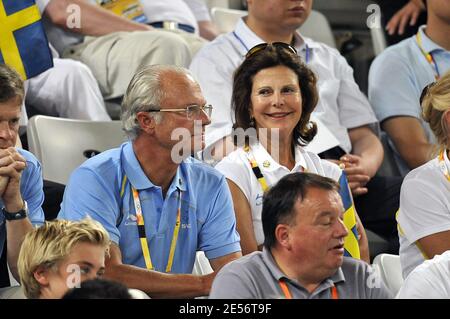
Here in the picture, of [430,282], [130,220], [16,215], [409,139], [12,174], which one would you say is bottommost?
[409,139]

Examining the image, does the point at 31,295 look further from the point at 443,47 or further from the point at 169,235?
the point at 443,47

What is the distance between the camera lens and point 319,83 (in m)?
4.91

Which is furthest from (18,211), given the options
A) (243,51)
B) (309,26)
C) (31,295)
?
(309,26)

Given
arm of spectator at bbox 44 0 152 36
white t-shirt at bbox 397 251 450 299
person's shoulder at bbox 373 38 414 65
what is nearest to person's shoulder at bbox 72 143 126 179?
white t-shirt at bbox 397 251 450 299

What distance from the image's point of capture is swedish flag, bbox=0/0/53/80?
4.42 metres

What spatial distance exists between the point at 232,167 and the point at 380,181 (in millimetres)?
1033

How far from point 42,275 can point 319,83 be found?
223 cm

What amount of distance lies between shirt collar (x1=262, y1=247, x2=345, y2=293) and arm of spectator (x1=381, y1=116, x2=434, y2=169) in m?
1.85

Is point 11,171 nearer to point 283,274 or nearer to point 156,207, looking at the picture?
point 156,207

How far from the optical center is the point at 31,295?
2971 mm

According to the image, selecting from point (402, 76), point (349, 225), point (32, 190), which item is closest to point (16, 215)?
point (32, 190)

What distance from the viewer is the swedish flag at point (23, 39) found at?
4.42 m

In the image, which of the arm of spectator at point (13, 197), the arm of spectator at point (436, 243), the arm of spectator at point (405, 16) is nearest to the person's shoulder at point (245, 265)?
the arm of spectator at point (13, 197)

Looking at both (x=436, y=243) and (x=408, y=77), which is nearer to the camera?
(x=436, y=243)
